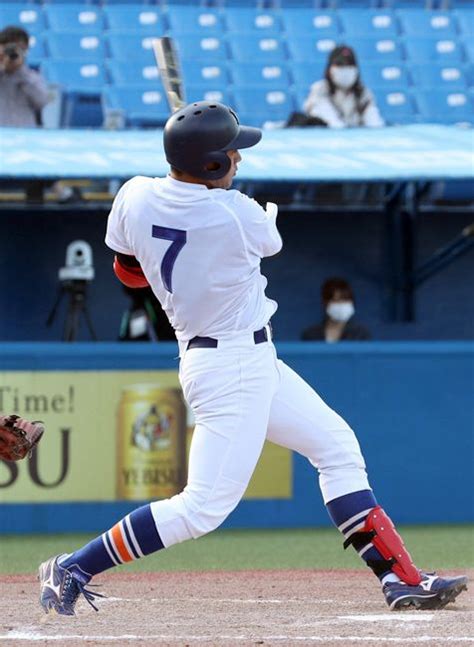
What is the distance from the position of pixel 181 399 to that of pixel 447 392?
1714mm

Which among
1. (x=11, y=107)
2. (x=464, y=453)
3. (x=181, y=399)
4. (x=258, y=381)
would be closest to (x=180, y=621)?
(x=258, y=381)

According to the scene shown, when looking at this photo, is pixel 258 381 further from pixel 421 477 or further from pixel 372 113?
pixel 372 113

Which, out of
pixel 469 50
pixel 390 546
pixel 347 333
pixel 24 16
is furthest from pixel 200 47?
pixel 390 546

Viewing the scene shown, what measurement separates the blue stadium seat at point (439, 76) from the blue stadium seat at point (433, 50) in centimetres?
10

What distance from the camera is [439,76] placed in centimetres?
1318

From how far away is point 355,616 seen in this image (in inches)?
200

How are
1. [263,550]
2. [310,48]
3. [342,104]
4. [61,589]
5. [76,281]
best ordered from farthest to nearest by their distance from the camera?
[310,48] < [342,104] < [76,281] < [263,550] < [61,589]

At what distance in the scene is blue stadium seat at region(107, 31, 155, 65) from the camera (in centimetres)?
1268

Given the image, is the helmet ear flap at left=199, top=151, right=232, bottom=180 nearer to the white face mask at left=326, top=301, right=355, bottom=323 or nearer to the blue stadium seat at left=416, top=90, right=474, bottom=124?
the white face mask at left=326, top=301, right=355, bottom=323

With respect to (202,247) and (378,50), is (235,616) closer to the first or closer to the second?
(202,247)

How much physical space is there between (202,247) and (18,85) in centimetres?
619

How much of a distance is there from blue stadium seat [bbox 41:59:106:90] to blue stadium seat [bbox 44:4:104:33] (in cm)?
48

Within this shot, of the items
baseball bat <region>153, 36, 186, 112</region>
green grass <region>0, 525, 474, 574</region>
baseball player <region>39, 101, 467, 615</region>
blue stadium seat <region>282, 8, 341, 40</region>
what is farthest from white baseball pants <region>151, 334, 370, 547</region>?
blue stadium seat <region>282, 8, 341, 40</region>

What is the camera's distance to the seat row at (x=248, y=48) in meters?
12.7
